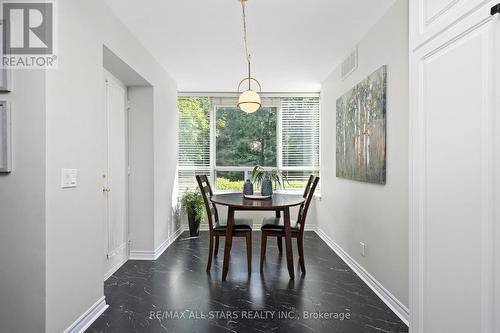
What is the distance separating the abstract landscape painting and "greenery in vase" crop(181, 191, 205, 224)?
2298 millimetres

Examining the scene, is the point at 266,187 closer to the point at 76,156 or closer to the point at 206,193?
the point at 206,193

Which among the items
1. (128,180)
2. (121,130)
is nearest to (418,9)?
(121,130)

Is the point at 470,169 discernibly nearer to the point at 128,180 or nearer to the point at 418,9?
the point at 418,9

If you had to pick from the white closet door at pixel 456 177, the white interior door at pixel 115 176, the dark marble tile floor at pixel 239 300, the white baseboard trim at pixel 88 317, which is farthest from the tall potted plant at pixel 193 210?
the white closet door at pixel 456 177

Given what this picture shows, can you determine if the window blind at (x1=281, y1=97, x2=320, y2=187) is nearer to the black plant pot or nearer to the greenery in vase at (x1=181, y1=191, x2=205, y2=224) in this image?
the greenery in vase at (x1=181, y1=191, x2=205, y2=224)

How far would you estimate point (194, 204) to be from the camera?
4.59 m

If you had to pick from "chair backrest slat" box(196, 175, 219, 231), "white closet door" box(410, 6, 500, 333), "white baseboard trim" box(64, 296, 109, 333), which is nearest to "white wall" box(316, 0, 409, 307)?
"white closet door" box(410, 6, 500, 333)

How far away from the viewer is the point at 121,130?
3287 millimetres

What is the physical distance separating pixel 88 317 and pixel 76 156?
3.95 feet

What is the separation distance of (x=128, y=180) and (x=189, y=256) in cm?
124

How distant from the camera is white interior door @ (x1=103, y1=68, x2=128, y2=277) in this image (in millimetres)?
2945

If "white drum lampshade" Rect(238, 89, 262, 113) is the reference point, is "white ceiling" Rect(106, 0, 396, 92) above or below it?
above

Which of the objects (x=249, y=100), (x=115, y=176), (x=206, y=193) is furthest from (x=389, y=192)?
(x=115, y=176)

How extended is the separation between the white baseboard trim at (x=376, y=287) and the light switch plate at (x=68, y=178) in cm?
257
